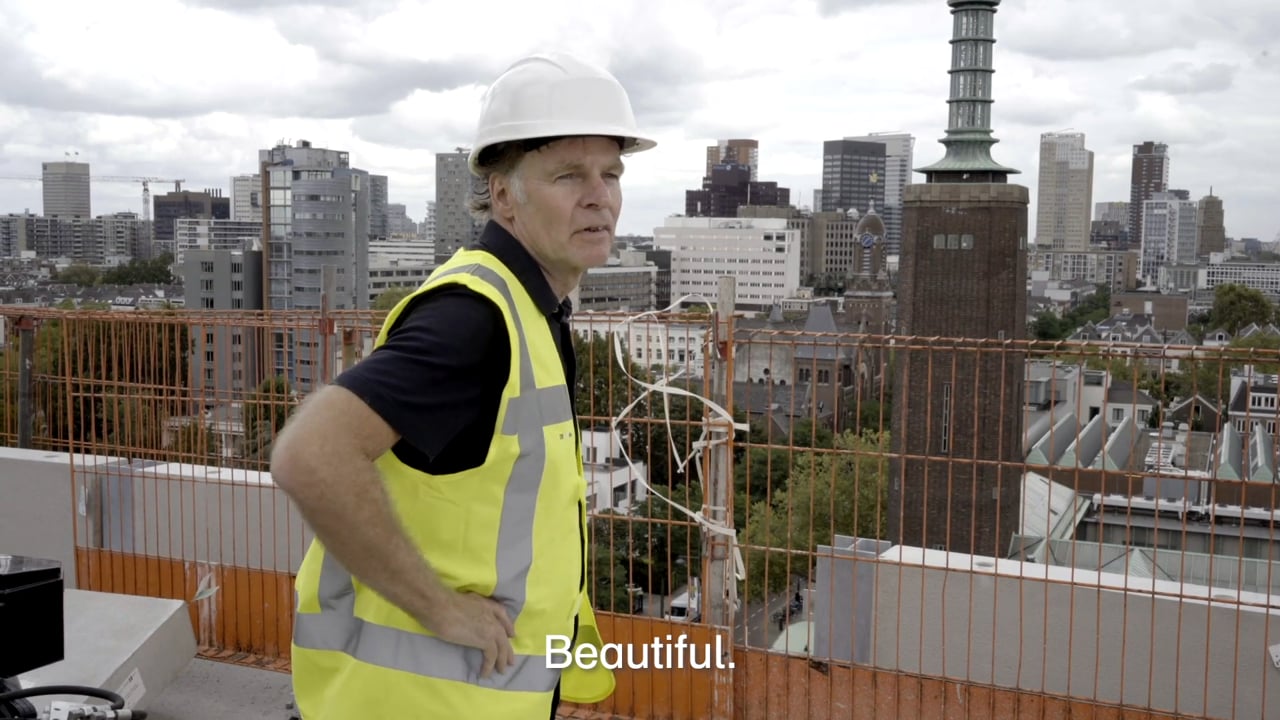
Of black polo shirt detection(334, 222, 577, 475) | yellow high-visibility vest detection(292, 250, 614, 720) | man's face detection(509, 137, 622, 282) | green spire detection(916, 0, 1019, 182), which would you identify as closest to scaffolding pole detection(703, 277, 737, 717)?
man's face detection(509, 137, 622, 282)

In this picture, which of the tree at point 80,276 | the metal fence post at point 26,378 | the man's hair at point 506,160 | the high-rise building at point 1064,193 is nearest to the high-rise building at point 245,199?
the tree at point 80,276

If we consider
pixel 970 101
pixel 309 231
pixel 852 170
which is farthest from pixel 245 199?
pixel 970 101

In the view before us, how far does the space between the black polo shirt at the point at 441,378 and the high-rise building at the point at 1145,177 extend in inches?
6814

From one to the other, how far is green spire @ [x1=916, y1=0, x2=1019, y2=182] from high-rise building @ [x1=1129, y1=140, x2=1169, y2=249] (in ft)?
420

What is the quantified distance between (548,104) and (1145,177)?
178m

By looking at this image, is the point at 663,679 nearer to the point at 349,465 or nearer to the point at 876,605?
the point at 876,605

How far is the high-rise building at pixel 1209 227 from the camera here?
15425 centimetres

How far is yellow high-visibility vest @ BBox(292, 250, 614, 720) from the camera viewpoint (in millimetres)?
1626

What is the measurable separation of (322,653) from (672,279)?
120 meters

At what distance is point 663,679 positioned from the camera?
15.8 feet

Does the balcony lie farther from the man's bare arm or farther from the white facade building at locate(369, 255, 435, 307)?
the white facade building at locate(369, 255, 435, 307)

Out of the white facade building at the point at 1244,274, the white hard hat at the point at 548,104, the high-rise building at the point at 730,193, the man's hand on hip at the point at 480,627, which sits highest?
the high-rise building at the point at 730,193

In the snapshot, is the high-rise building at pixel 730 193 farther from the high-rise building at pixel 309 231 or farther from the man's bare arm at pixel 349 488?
the man's bare arm at pixel 349 488

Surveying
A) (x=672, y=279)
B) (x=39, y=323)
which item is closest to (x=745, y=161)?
(x=672, y=279)
